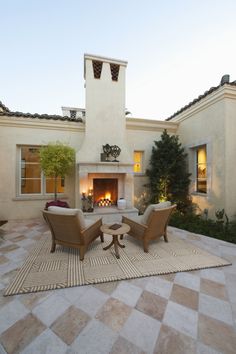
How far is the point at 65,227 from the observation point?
9.54 ft

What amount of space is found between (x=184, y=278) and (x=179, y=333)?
992mm

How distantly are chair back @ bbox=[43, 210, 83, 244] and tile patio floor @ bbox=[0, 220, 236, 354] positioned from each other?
90 centimetres

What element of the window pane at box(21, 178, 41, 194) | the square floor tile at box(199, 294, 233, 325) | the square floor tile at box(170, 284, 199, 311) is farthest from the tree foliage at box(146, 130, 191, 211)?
the window pane at box(21, 178, 41, 194)

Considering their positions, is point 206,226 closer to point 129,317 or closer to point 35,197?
point 129,317

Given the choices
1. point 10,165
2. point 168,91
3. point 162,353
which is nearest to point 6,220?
point 10,165

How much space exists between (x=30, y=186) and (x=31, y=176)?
0.40 metres

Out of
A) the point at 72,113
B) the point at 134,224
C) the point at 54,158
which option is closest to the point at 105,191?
the point at 54,158

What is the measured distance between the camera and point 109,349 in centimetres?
138

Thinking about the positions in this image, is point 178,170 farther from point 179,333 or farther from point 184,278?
point 179,333

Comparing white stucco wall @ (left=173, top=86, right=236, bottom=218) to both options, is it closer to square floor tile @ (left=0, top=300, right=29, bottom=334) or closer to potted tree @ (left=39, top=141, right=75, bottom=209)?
potted tree @ (left=39, top=141, right=75, bottom=209)

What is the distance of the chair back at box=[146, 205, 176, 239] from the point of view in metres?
3.19

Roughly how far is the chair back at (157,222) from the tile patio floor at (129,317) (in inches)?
37.4

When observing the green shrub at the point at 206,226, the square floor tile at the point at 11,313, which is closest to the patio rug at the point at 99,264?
the square floor tile at the point at 11,313

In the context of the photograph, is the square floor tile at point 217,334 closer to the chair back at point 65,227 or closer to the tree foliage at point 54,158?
the chair back at point 65,227
